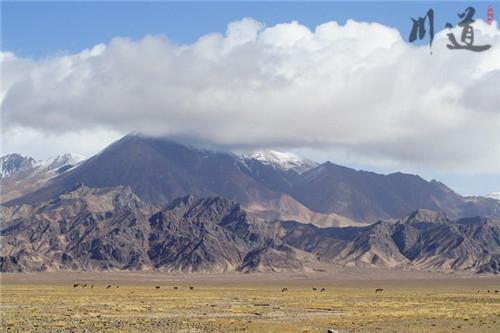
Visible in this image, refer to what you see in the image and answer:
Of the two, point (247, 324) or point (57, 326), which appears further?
point (247, 324)

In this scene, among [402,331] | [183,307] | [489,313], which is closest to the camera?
[402,331]

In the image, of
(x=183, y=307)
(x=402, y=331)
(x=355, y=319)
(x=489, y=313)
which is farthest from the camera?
(x=183, y=307)

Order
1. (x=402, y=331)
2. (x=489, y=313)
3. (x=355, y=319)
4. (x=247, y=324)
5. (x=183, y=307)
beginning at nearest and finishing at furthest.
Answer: (x=402, y=331)
(x=247, y=324)
(x=355, y=319)
(x=489, y=313)
(x=183, y=307)

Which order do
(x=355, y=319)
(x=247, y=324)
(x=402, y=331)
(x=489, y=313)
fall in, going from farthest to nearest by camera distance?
(x=489, y=313) → (x=355, y=319) → (x=247, y=324) → (x=402, y=331)

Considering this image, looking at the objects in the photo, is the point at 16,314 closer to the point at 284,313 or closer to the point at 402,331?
the point at 284,313

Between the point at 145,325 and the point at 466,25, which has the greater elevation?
the point at 466,25

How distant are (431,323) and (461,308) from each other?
24.1 meters

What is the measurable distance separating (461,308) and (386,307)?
9.13 meters

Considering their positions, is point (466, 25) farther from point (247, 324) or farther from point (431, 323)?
point (247, 324)

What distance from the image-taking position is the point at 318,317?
81.5m

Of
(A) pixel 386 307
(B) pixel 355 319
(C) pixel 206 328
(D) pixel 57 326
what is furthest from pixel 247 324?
(A) pixel 386 307

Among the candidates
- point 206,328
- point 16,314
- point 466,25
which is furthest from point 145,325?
point 466,25

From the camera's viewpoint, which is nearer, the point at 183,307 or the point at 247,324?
the point at 247,324

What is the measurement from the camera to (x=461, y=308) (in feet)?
313
